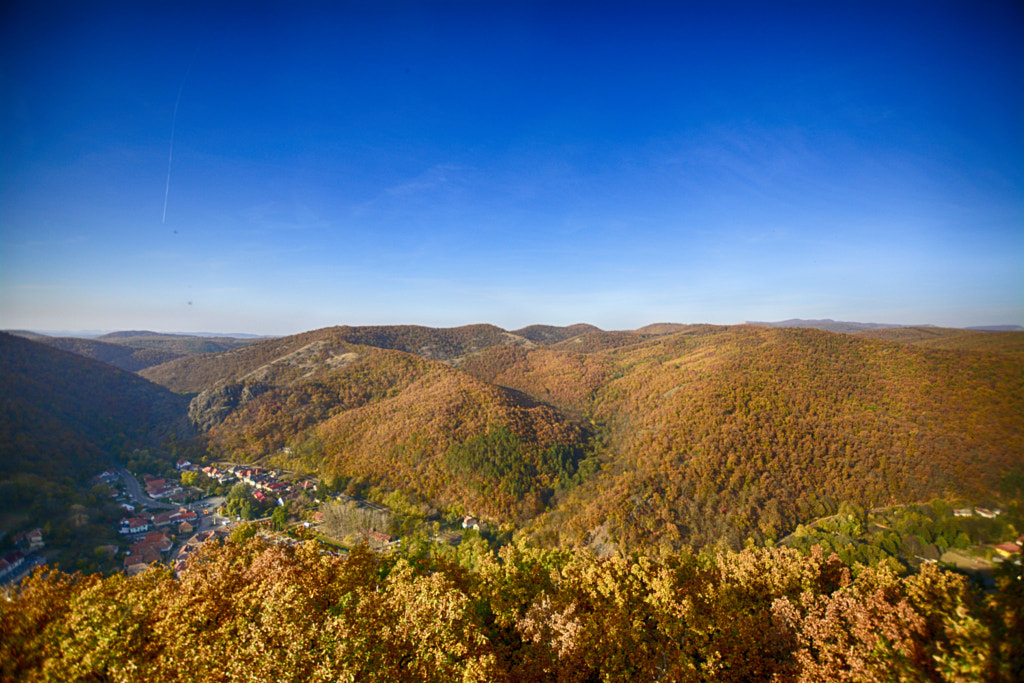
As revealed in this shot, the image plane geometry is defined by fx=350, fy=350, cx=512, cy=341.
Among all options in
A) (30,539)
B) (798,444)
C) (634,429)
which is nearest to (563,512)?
(634,429)

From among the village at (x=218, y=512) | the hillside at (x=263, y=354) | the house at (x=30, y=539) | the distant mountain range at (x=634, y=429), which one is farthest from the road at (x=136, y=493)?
the hillside at (x=263, y=354)

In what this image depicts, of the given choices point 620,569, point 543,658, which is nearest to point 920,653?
point 543,658

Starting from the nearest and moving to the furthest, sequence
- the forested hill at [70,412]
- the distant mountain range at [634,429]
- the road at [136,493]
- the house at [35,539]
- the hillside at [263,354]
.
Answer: the house at [35,539] < the distant mountain range at [634,429] < the road at [136,493] < the forested hill at [70,412] < the hillside at [263,354]

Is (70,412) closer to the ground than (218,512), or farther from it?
farther from it

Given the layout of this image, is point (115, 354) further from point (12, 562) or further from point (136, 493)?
point (12, 562)

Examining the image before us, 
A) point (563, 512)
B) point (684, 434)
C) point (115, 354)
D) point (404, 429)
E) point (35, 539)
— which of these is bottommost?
point (563, 512)

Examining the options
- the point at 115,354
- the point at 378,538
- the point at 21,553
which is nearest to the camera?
the point at 21,553

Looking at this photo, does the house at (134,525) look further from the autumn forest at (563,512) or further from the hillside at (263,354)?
the hillside at (263,354)

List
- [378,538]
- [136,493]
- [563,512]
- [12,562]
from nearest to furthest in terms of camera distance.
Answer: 1. [12,562]
2. [378,538]
3. [563,512]
4. [136,493]

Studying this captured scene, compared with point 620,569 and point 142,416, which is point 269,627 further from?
point 142,416
